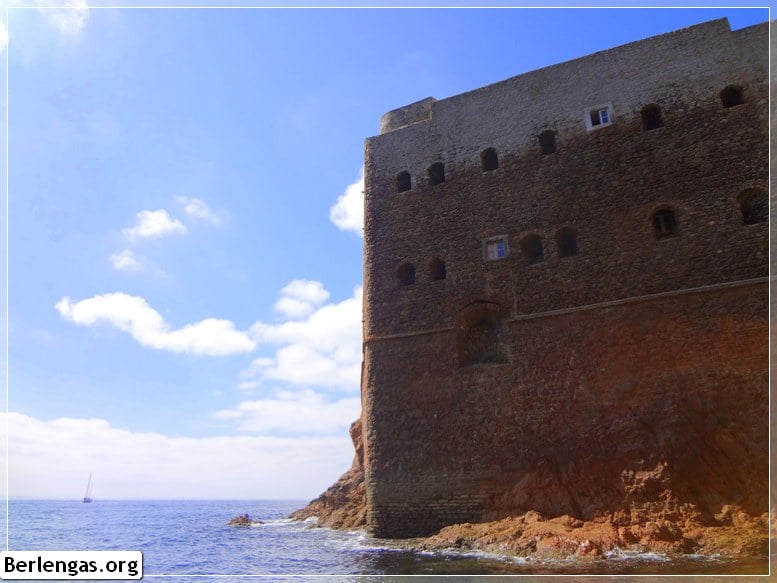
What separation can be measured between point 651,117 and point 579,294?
4.77 m

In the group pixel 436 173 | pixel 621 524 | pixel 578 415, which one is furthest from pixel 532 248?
pixel 621 524

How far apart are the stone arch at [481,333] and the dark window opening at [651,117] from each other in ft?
18.5

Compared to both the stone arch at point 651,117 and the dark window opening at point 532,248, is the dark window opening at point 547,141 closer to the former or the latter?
the stone arch at point 651,117

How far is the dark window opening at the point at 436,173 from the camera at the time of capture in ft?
56.1

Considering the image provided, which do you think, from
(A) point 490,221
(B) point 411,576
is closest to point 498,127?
(A) point 490,221

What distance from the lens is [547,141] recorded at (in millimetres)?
15844

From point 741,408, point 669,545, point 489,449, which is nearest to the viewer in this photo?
point 669,545

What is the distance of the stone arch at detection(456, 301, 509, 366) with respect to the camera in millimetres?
15102

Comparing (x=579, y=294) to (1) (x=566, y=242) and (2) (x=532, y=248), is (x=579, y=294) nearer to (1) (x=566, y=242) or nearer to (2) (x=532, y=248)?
(1) (x=566, y=242)

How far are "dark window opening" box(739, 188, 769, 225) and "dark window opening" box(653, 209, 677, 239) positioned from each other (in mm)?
1377

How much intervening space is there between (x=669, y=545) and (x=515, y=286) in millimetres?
6530

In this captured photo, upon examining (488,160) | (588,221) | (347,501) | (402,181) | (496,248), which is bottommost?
(347,501)

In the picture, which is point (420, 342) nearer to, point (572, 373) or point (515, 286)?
point (515, 286)

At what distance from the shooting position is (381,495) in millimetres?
14930
